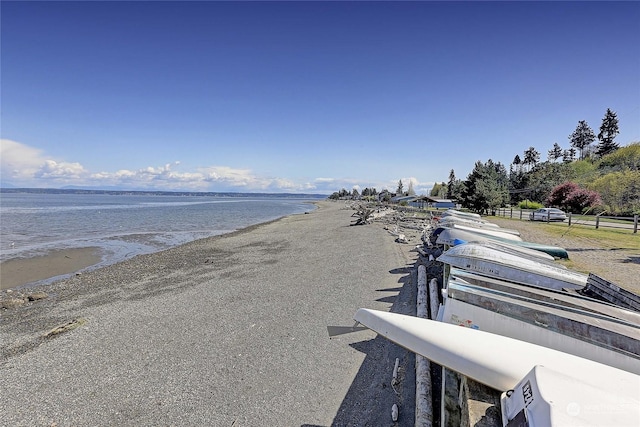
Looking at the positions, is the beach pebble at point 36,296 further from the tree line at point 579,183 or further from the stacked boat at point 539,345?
the tree line at point 579,183

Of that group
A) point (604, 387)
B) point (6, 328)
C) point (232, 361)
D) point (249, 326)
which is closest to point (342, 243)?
point (249, 326)

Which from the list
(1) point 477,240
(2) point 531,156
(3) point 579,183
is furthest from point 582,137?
(1) point 477,240

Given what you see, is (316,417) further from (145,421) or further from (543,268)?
(543,268)

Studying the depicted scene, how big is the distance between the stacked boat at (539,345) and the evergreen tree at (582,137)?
10122 centimetres

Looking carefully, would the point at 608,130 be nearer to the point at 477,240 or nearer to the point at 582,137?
the point at 582,137

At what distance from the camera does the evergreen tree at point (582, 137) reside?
7875 centimetres

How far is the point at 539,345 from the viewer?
3.26 metres

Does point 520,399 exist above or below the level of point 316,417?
above

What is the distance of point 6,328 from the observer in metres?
7.05

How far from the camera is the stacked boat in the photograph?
6.15ft

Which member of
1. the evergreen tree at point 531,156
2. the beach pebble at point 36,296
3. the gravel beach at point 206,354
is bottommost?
the beach pebble at point 36,296

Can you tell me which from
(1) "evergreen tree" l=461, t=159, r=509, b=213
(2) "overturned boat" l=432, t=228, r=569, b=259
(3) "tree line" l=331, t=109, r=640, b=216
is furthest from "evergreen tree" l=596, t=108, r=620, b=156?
(2) "overturned boat" l=432, t=228, r=569, b=259

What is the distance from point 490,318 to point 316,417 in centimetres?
263

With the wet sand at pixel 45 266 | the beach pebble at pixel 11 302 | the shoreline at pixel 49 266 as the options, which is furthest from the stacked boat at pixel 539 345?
the wet sand at pixel 45 266
